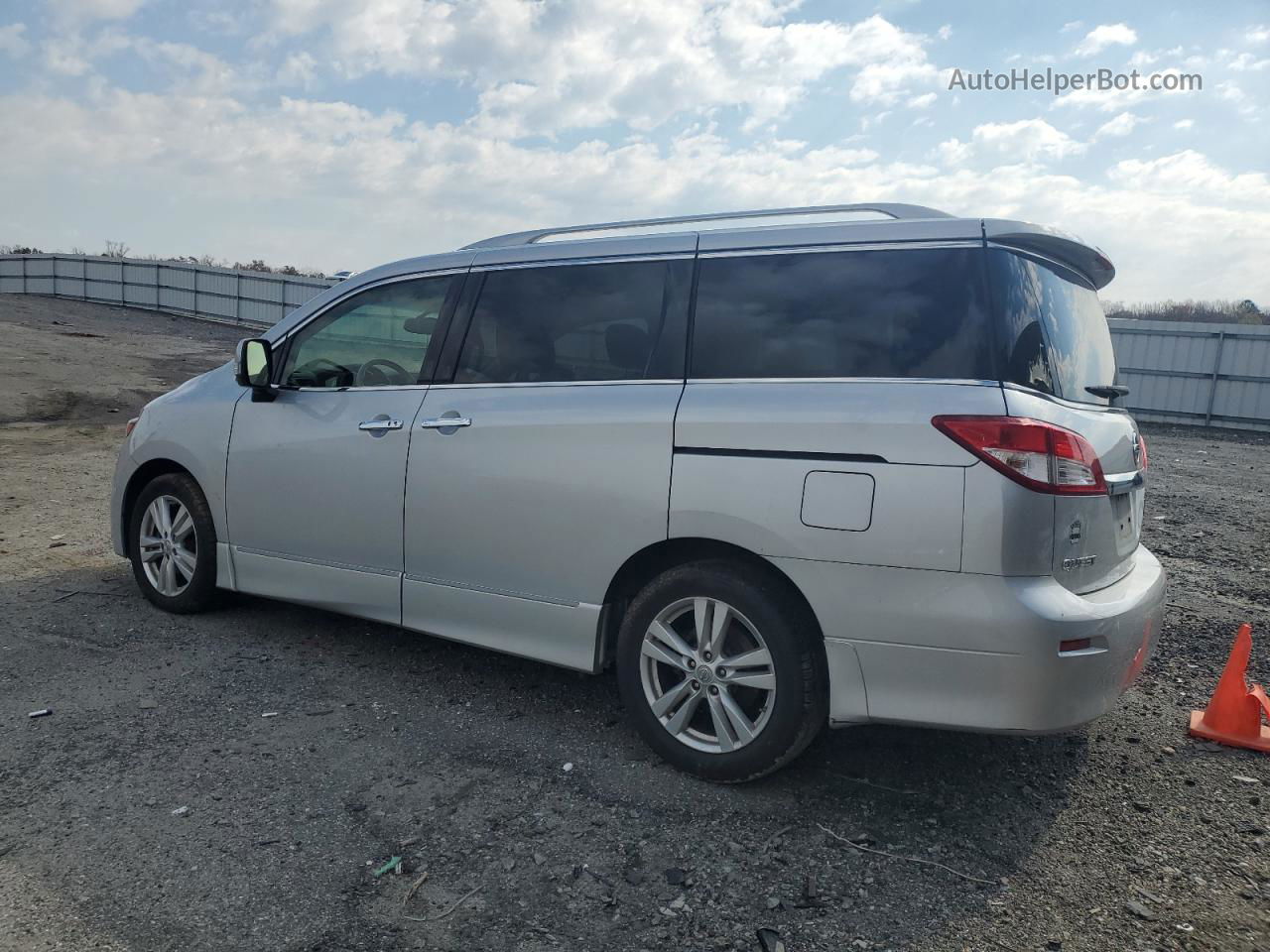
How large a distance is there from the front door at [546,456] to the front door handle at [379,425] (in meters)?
0.15

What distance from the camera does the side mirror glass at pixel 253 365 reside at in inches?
183

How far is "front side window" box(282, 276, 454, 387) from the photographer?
4.30m

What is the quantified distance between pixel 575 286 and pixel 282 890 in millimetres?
2390

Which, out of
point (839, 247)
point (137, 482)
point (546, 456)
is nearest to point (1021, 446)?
point (839, 247)

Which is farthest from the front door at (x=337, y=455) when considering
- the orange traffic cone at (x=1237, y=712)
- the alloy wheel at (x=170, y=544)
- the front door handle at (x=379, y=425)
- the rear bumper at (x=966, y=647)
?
the orange traffic cone at (x=1237, y=712)

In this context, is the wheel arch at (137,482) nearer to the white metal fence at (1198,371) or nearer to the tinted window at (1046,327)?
the tinted window at (1046,327)

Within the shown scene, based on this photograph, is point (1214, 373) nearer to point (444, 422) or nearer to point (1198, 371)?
point (1198, 371)

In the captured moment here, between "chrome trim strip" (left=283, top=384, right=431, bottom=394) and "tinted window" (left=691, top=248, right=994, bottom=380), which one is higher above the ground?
"tinted window" (left=691, top=248, right=994, bottom=380)

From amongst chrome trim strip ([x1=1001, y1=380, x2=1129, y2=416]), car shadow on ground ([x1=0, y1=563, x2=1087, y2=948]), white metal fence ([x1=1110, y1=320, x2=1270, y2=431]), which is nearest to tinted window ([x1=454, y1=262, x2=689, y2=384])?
chrome trim strip ([x1=1001, y1=380, x2=1129, y2=416])

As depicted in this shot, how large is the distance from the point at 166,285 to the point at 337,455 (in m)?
35.6

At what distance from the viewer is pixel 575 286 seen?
388 centimetres

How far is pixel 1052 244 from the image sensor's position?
323 cm

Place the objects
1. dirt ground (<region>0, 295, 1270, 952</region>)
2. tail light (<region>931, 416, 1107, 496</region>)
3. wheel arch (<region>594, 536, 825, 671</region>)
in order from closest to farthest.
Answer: dirt ground (<region>0, 295, 1270, 952</region>) → tail light (<region>931, 416, 1107, 496</region>) → wheel arch (<region>594, 536, 825, 671</region>)

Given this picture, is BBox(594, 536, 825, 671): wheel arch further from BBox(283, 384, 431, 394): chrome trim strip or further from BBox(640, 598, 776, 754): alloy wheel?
BBox(283, 384, 431, 394): chrome trim strip
